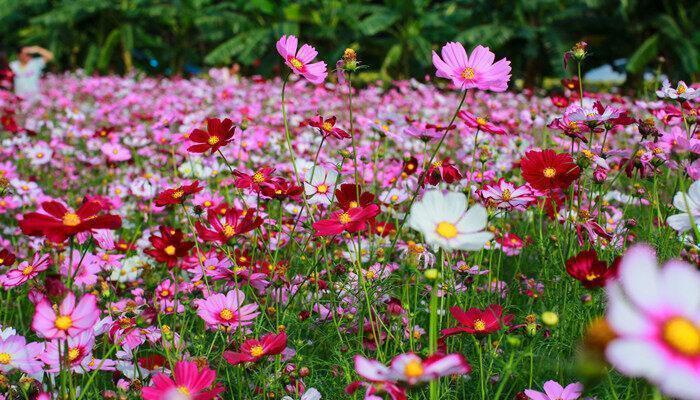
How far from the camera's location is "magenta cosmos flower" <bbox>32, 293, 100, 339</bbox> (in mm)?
728

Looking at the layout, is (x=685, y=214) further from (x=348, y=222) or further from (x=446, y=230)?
(x=348, y=222)

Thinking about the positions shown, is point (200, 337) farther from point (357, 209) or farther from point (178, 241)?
point (357, 209)

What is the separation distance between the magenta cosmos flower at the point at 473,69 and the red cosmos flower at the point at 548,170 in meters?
0.14

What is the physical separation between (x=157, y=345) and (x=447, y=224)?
0.71m

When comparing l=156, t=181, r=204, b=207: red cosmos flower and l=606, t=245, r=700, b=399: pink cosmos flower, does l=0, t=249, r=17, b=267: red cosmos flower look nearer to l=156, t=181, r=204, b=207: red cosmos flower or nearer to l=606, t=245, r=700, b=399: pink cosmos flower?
l=156, t=181, r=204, b=207: red cosmos flower

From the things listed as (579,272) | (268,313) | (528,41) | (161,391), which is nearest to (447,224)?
(579,272)

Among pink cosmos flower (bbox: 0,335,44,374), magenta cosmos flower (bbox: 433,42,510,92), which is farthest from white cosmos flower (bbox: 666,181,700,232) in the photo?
pink cosmos flower (bbox: 0,335,44,374)

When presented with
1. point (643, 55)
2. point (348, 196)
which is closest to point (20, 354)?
point (348, 196)

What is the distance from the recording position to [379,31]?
10906 mm

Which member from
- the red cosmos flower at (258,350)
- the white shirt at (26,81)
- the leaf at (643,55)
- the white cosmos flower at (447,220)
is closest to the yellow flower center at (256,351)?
the red cosmos flower at (258,350)

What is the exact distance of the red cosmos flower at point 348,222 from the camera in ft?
3.07

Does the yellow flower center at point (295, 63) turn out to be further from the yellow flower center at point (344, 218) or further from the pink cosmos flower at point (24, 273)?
the pink cosmos flower at point (24, 273)

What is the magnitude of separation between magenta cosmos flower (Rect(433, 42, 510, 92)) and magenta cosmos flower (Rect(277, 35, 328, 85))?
231 mm

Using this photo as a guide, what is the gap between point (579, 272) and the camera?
861 millimetres
